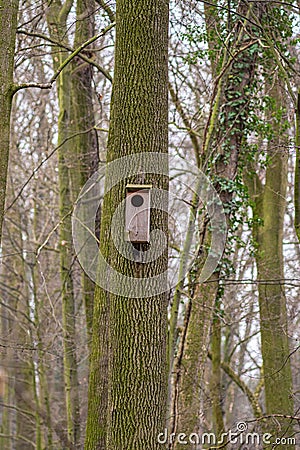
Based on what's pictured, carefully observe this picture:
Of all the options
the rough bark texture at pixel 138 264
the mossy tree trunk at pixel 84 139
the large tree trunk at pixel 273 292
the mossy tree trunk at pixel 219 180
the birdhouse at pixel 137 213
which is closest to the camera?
the rough bark texture at pixel 138 264

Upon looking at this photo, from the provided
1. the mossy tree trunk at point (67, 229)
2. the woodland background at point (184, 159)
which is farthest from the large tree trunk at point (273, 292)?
the mossy tree trunk at point (67, 229)

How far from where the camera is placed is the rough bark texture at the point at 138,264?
12.7 feet

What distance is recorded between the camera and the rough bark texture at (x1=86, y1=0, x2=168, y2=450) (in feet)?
12.7

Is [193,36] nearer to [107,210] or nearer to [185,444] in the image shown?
[107,210]

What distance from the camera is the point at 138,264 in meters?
4.02

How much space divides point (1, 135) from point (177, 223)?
425 centimetres

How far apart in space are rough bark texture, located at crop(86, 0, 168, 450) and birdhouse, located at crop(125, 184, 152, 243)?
0.25 ft

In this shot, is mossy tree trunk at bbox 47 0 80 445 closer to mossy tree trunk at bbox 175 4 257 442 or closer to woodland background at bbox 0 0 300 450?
woodland background at bbox 0 0 300 450

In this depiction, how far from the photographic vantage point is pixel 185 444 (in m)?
6.93

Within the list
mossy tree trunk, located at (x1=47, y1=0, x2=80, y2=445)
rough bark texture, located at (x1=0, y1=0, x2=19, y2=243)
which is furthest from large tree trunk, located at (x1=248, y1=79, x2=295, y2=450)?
rough bark texture, located at (x1=0, y1=0, x2=19, y2=243)

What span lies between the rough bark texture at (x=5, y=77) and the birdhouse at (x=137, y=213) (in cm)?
91

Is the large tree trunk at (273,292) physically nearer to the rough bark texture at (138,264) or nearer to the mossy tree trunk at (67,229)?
the mossy tree trunk at (67,229)

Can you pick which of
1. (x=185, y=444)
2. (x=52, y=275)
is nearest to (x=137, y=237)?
(x=185, y=444)

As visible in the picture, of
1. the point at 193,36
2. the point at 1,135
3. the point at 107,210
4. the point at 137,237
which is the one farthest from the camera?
the point at 193,36
